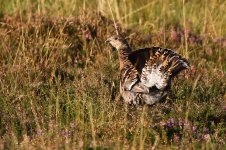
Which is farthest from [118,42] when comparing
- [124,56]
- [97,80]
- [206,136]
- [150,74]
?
[206,136]

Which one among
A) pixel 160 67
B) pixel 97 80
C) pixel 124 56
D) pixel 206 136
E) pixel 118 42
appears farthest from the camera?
pixel 118 42

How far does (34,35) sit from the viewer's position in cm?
895

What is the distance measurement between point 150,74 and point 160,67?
0.13 metres

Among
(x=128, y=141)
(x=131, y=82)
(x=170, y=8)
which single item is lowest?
(x=128, y=141)

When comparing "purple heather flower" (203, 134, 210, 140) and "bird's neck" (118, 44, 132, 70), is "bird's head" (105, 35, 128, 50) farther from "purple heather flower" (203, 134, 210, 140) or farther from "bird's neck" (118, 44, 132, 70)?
"purple heather flower" (203, 134, 210, 140)

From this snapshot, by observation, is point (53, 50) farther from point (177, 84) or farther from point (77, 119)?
point (77, 119)

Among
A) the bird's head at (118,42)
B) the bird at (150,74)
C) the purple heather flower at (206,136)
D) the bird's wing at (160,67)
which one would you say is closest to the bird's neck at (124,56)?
the bird's head at (118,42)

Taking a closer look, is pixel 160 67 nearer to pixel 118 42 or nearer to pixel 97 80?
pixel 97 80

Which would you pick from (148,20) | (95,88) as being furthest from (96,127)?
(148,20)

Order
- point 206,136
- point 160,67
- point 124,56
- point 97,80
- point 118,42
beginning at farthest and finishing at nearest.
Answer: point 118,42
point 97,80
point 124,56
point 160,67
point 206,136

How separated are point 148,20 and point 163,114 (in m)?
4.59

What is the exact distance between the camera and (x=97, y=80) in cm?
749

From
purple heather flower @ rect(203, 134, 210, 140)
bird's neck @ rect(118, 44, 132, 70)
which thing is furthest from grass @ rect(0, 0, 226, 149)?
bird's neck @ rect(118, 44, 132, 70)

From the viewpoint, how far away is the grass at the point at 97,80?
5.87 metres
